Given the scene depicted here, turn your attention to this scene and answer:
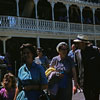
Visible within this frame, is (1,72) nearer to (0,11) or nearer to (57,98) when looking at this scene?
(57,98)

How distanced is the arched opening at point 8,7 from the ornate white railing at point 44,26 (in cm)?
300

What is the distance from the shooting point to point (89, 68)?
607 centimetres

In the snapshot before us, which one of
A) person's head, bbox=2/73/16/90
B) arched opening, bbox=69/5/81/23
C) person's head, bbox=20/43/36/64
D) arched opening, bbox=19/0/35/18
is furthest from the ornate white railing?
person's head, bbox=20/43/36/64

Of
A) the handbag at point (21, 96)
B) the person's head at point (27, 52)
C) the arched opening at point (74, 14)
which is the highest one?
the arched opening at point (74, 14)

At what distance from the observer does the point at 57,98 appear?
602 centimetres

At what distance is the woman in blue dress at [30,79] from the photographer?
4.12 meters

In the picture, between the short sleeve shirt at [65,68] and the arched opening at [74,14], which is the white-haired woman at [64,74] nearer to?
the short sleeve shirt at [65,68]

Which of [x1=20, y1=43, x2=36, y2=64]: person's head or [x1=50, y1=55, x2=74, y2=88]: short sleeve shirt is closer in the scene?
[x1=20, y1=43, x2=36, y2=64]: person's head

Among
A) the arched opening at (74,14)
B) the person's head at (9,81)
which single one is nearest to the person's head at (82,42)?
the person's head at (9,81)

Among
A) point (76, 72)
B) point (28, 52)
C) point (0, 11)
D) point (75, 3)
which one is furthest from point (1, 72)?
point (75, 3)

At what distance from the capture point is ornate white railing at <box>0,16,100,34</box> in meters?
19.7

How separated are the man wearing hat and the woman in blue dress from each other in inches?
78.7

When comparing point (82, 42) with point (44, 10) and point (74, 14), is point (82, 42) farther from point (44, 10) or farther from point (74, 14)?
point (74, 14)

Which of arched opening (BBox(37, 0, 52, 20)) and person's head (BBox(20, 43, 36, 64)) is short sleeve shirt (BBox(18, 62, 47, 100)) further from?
arched opening (BBox(37, 0, 52, 20))
